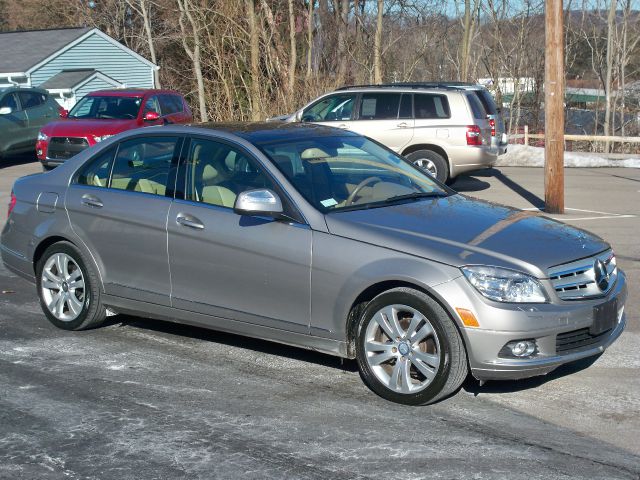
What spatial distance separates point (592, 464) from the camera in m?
4.65

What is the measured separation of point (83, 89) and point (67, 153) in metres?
16.3

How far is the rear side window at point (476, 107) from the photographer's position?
53.4 ft

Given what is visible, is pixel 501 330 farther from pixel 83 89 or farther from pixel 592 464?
pixel 83 89

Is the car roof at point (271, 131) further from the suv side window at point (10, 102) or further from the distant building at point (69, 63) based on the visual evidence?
the distant building at point (69, 63)

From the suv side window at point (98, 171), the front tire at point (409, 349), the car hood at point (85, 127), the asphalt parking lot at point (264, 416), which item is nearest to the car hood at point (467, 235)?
the front tire at point (409, 349)

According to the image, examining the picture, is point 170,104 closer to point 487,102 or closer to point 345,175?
point 487,102

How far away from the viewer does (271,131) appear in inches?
268

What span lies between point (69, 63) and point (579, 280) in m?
32.9

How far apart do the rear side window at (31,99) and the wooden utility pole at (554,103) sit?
14.4 meters

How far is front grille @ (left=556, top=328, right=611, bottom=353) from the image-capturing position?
17.8 ft

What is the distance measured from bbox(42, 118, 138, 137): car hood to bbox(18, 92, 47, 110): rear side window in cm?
497

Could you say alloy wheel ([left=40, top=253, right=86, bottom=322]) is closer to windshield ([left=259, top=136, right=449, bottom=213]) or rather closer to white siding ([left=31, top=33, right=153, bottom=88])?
windshield ([left=259, top=136, right=449, bottom=213])

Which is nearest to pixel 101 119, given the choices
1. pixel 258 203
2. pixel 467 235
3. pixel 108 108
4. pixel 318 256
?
pixel 108 108

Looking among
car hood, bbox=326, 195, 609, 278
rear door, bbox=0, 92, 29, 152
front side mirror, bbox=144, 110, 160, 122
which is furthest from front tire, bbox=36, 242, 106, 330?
rear door, bbox=0, 92, 29, 152
